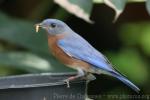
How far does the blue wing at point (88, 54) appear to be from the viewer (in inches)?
139

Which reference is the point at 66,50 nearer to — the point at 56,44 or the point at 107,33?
the point at 56,44

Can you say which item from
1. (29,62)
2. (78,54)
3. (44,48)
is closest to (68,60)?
(78,54)

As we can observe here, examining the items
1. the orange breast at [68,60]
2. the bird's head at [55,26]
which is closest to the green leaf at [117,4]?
the orange breast at [68,60]

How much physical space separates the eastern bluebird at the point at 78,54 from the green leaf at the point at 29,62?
89 centimetres

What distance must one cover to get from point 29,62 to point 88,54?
52.1 inches

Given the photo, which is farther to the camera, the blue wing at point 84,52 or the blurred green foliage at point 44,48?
the blurred green foliage at point 44,48

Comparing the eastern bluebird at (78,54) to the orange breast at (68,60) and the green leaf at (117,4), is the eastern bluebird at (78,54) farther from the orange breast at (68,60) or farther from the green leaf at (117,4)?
the green leaf at (117,4)

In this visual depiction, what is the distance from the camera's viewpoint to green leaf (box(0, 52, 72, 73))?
4738 millimetres

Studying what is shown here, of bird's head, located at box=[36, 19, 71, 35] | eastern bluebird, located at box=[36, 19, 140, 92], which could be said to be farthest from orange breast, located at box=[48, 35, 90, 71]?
bird's head, located at box=[36, 19, 71, 35]

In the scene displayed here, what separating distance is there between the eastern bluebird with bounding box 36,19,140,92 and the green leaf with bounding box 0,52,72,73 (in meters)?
0.89

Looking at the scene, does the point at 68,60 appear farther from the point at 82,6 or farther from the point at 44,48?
the point at 44,48

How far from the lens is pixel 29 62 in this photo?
486cm

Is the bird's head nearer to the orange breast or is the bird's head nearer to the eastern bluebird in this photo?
the eastern bluebird

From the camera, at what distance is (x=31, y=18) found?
576 cm
